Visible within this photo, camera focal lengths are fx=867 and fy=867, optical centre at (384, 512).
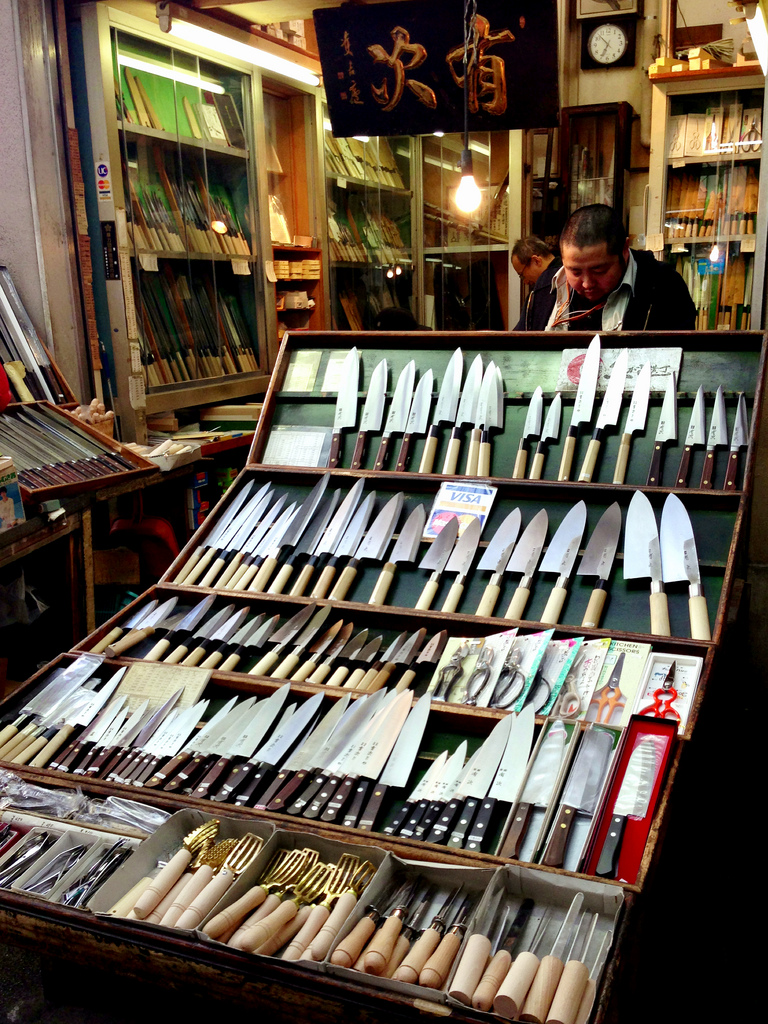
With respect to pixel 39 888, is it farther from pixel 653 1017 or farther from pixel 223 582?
pixel 653 1017

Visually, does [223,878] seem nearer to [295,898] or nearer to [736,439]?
[295,898]

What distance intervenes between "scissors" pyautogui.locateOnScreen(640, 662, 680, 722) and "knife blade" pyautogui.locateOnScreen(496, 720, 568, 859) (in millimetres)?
213

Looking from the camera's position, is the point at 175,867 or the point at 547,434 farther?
the point at 547,434

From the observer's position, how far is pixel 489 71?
4125mm

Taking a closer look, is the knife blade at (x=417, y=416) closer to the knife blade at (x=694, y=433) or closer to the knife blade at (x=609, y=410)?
the knife blade at (x=609, y=410)

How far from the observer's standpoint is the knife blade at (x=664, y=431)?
234 cm

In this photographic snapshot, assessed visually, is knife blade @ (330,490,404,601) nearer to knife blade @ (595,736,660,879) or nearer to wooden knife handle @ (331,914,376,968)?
knife blade @ (595,736,660,879)

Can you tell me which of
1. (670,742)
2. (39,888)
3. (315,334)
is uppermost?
(315,334)

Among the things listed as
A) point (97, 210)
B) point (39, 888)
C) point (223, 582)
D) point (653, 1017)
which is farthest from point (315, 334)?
point (653, 1017)

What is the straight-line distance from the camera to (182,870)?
1481mm

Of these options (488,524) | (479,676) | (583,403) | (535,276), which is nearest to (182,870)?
(479,676)

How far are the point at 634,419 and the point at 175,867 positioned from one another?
65.6 inches

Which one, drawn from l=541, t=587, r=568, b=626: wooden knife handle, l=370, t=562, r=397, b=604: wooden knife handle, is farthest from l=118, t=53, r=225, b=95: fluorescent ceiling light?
A: l=541, t=587, r=568, b=626: wooden knife handle

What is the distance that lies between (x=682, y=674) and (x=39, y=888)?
1.33 m
